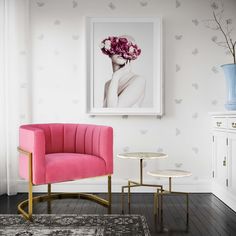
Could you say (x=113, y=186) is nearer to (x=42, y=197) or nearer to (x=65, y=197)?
(x=65, y=197)

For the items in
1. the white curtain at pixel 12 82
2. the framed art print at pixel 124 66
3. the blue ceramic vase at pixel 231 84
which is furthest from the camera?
the framed art print at pixel 124 66

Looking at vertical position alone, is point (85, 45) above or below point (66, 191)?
above

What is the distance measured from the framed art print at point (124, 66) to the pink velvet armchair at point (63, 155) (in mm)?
555

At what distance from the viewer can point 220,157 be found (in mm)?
3533

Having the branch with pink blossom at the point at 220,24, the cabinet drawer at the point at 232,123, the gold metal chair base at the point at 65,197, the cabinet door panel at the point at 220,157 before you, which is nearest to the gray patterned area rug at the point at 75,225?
the gold metal chair base at the point at 65,197

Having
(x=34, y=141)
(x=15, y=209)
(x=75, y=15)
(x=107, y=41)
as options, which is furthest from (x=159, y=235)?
(x=75, y=15)

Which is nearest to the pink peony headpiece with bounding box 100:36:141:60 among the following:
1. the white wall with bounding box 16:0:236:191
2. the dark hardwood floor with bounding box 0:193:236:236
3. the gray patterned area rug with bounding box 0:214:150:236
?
the white wall with bounding box 16:0:236:191

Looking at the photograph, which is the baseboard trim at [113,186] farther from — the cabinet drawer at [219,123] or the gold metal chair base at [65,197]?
the cabinet drawer at [219,123]

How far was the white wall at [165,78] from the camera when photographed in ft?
12.9

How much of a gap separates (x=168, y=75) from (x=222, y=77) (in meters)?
0.60

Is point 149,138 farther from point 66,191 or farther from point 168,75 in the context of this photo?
point 66,191

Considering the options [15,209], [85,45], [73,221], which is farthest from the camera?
[85,45]

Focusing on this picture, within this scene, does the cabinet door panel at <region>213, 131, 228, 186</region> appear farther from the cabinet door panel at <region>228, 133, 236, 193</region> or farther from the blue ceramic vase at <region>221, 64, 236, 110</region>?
the blue ceramic vase at <region>221, 64, 236, 110</region>

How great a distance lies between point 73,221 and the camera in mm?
2801
